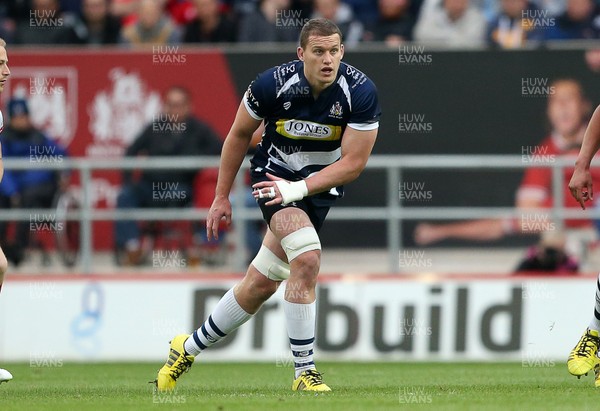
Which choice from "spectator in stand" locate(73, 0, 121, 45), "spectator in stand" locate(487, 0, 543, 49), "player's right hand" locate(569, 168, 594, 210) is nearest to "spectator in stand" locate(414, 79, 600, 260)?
"spectator in stand" locate(487, 0, 543, 49)

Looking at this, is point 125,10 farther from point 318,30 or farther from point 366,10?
point 318,30

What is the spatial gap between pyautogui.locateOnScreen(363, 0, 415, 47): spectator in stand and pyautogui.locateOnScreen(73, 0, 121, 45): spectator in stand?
3.22m

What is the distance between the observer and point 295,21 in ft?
53.8

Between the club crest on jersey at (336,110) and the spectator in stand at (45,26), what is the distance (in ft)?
29.5

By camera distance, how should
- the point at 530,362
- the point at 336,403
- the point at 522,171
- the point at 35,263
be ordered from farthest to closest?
the point at 35,263, the point at 522,171, the point at 530,362, the point at 336,403

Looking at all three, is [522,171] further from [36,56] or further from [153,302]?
[36,56]

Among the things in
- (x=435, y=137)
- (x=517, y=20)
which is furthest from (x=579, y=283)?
(x=517, y=20)

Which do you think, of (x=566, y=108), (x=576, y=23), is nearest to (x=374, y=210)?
(x=566, y=108)

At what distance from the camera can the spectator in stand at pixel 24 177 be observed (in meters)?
14.2

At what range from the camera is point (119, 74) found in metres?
15.7

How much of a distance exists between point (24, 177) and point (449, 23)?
538cm

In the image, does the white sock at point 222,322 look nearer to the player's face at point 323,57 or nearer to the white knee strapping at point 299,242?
the white knee strapping at point 299,242

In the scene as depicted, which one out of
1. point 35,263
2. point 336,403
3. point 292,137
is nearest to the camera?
point 336,403

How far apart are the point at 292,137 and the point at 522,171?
526cm
